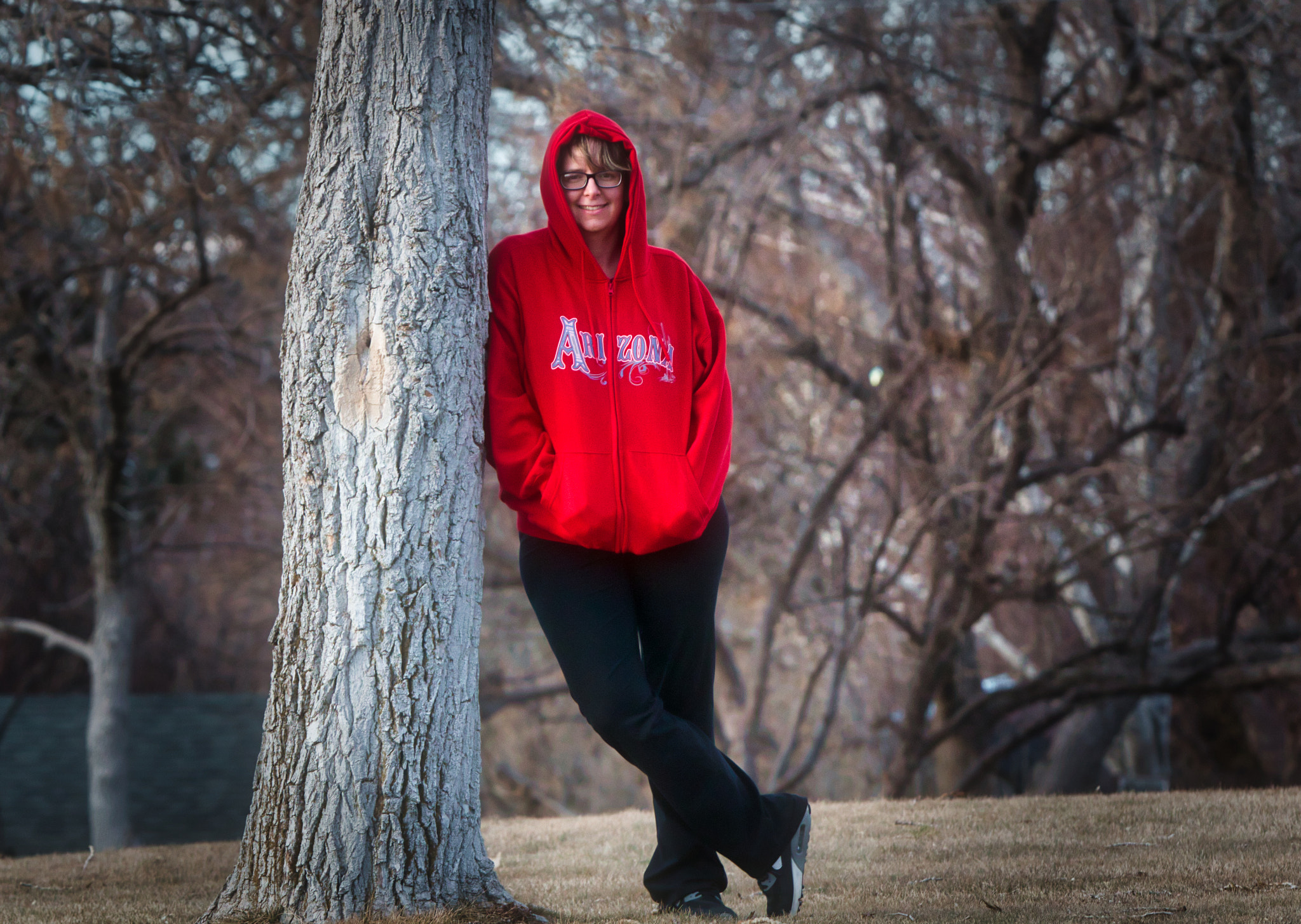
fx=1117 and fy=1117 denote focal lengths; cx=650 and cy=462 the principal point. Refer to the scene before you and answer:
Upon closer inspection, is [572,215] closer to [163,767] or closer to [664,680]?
[664,680]

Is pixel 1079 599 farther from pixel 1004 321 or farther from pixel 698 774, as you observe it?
pixel 698 774

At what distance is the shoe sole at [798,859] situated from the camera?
2.75m

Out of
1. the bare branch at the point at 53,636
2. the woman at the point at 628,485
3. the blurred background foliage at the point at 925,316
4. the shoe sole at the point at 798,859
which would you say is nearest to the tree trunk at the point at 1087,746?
the blurred background foliage at the point at 925,316

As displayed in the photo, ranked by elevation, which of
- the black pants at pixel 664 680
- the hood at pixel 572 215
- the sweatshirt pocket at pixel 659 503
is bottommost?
the black pants at pixel 664 680

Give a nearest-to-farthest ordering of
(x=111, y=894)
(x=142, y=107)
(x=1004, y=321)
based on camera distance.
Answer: (x=111, y=894)
(x=142, y=107)
(x=1004, y=321)

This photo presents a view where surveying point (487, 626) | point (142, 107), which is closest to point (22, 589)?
point (487, 626)

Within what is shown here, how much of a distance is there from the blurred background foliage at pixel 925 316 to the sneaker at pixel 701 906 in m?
4.26

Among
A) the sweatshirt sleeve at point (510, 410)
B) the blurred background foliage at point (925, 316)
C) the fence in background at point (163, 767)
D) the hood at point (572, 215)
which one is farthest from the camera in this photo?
the fence in background at point (163, 767)

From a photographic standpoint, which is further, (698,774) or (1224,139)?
(1224,139)

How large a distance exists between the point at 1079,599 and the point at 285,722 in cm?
964

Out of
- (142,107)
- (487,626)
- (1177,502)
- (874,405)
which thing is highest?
(142,107)

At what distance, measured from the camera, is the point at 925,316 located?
29.1 ft

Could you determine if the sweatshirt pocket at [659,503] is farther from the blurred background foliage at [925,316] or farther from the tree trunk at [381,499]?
the blurred background foliage at [925,316]

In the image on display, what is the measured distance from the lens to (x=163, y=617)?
48.8 feet
